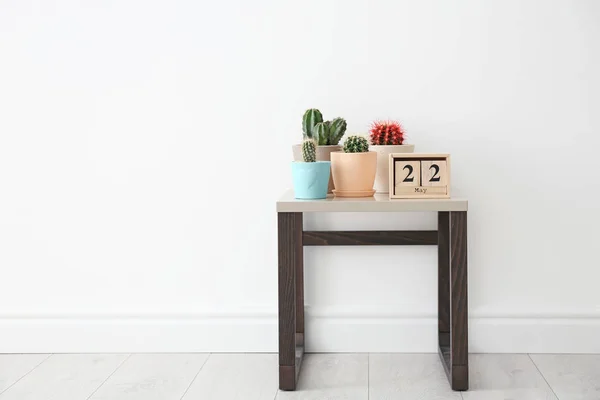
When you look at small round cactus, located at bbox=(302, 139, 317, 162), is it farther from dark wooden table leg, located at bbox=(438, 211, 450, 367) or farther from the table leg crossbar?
dark wooden table leg, located at bbox=(438, 211, 450, 367)

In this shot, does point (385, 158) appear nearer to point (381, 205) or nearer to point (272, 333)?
point (381, 205)

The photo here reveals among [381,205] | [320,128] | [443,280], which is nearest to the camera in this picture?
[381,205]

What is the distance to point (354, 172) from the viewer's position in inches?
73.7

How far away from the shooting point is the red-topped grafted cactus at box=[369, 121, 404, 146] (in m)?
1.99

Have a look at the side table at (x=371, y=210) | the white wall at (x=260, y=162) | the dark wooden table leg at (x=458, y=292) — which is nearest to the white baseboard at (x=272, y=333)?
the white wall at (x=260, y=162)

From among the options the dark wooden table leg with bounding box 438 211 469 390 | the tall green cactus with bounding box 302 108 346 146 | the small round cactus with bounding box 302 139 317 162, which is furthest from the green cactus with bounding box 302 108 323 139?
the dark wooden table leg with bounding box 438 211 469 390

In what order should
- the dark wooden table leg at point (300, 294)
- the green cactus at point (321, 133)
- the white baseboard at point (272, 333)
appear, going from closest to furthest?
1. the green cactus at point (321, 133)
2. the dark wooden table leg at point (300, 294)
3. the white baseboard at point (272, 333)

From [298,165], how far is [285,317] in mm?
406

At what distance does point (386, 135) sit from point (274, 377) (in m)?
0.77

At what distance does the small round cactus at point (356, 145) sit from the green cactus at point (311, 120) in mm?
131

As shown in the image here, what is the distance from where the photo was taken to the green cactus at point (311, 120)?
196 centimetres

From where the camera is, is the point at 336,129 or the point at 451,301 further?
the point at 336,129

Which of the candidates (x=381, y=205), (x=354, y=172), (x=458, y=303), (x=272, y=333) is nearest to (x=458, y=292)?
(x=458, y=303)

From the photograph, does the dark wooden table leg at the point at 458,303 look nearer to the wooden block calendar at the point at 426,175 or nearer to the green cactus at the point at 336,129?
the wooden block calendar at the point at 426,175
